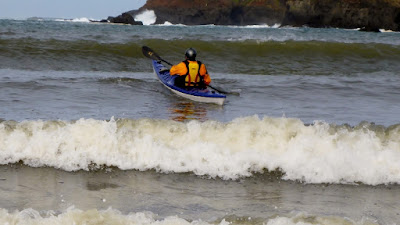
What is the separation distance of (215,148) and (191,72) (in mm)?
5181

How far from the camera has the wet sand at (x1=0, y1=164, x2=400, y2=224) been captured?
201 inches

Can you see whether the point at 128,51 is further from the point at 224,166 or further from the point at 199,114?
the point at 224,166

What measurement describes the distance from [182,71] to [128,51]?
9772 millimetres

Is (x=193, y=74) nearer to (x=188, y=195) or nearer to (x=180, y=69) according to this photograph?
(x=180, y=69)

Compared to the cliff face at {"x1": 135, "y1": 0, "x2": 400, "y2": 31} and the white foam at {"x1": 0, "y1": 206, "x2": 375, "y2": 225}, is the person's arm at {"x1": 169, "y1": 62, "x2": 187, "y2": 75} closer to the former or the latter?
the white foam at {"x1": 0, "y1": 206, "x2": 375, "y2": 225}

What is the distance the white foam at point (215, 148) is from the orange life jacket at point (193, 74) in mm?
4607

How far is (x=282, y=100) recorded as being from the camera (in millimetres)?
11352

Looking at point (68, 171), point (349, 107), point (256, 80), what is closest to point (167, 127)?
point (68, 171)

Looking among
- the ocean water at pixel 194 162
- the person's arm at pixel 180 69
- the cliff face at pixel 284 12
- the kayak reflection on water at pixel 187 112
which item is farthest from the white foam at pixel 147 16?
the ocean water at pixel 194 162

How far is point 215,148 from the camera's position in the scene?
21.5 ft

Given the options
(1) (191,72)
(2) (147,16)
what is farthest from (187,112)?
(2) (147,16)

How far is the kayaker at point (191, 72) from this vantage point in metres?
11.5

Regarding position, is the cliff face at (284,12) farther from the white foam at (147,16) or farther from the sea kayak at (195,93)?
the sea kayak at (195,93)

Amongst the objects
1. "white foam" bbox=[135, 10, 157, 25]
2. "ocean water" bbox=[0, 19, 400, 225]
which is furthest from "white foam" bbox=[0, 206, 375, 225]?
"white foam" bbox=[135, 10, 157, 25]
